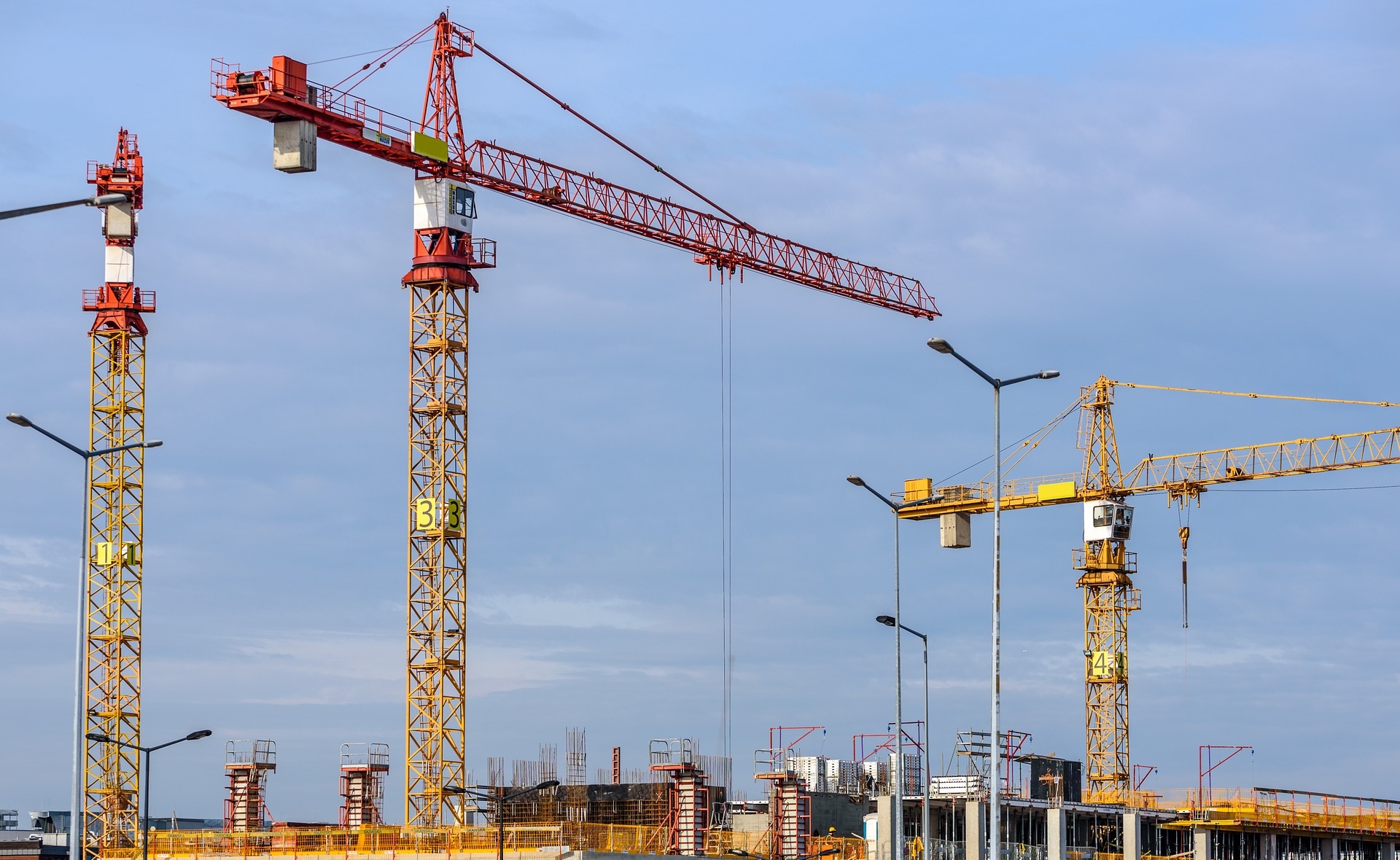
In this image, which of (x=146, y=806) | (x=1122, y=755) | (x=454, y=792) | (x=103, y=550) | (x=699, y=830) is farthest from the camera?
(x=1122, y=755)

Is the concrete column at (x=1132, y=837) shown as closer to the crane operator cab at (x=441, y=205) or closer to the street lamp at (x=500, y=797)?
the street lamp at (x=500, y=797)

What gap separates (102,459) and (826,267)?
161 feet

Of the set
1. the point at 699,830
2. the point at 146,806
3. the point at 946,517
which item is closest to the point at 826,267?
the point at 946,517

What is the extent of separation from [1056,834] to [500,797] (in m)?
31.4

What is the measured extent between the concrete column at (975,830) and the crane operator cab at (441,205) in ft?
123

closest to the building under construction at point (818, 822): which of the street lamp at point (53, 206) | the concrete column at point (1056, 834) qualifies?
the concrete column at point (1056, 834)

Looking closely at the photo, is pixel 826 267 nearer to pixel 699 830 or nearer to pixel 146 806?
pixel 699 830

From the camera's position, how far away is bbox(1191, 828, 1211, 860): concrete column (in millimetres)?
99812

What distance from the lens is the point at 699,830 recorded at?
81000 millimetres

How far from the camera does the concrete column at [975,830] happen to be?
8806 centimetres

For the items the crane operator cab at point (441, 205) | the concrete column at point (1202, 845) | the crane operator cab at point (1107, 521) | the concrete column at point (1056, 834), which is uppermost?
the crane operator cab at point (441, 205)

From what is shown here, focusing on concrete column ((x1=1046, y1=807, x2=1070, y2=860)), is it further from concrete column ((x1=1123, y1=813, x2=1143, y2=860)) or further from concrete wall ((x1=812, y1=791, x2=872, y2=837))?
concrete wall ((x1=812, y1=791, x2=872, y2=837))

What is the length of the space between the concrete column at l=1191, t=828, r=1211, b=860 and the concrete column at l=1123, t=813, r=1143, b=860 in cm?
301

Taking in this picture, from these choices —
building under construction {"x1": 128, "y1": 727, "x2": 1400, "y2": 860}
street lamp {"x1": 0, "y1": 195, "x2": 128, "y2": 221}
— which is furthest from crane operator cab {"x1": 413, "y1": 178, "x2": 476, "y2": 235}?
street lamp {"x1": 0, "y1": 195, "x2": 128, "y2": 221}
